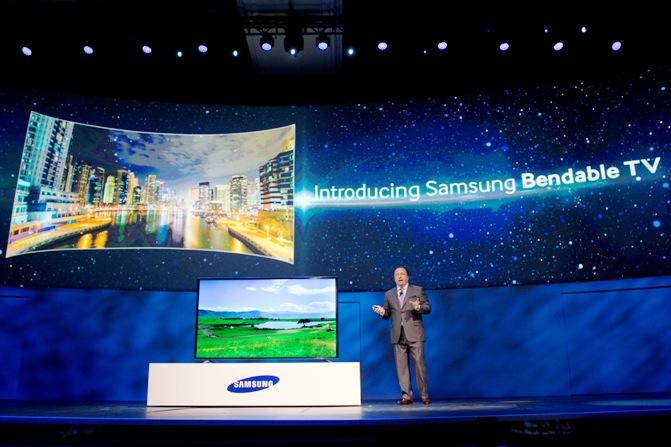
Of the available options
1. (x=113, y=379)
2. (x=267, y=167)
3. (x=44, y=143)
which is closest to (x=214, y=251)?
(x=267, y=167)

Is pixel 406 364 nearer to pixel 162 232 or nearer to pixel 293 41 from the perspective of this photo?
pixel 162 232

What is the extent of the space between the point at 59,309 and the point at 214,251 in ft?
7.48

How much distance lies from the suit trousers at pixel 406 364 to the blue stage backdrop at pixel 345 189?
1.53 metres

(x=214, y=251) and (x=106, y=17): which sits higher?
(x=106, y=17)

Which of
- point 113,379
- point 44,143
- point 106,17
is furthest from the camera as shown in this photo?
point 44,143

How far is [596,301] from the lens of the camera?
22.3 ft

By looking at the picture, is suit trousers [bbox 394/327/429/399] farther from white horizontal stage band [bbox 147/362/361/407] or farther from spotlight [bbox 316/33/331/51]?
spotlight [bbox 316/33/331/51]

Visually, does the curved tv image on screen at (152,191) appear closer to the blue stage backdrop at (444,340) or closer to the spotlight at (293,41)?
the blue stage backdrop at (444,340)

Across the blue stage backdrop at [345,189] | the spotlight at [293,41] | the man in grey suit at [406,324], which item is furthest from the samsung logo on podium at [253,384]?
the spotlight at [293,41]

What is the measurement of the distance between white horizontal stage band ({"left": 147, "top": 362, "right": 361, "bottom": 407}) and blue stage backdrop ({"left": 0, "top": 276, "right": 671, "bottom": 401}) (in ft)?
6.86

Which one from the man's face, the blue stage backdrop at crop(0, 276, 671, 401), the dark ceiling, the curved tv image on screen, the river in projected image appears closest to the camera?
the man's face

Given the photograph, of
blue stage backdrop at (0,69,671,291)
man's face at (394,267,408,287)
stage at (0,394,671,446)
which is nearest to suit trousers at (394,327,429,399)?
man's face at (394,267,408,287)

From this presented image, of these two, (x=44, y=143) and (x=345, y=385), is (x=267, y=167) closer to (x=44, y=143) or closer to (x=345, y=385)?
(x=44, y=143)

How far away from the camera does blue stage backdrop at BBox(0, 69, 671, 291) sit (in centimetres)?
Result: 706
